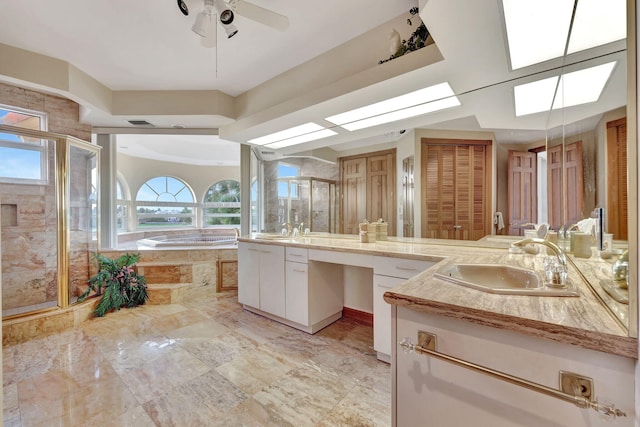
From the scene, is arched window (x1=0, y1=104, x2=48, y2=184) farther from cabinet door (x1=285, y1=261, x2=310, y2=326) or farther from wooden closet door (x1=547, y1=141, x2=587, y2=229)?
wooden closet door (x1=547, y1=141, x2=587, y2=229)

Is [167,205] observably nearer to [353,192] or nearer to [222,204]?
[222,204]

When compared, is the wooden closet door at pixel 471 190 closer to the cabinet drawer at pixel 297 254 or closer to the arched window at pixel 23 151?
the cabinet drawer at pixel 297 254

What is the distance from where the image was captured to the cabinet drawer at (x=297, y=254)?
251 cm

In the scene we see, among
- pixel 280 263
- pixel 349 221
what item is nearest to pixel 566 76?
pixel 349 221

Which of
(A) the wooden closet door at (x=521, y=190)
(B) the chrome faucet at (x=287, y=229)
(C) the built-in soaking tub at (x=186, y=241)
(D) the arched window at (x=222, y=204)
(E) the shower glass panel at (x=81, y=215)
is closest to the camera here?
(A) the wooden closet door at (x=521, y=190)

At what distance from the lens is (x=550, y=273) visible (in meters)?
1.07

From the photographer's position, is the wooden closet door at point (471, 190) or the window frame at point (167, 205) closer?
the wooden closet door at point (471, 190)

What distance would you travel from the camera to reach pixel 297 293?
8.41 feet

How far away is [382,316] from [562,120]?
5.36 ft

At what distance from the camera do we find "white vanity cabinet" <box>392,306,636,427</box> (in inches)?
26.8

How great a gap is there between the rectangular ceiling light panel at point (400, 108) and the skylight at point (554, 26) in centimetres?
46

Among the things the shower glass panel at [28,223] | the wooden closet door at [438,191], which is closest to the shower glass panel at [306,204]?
the wooden closet door at [438,191]

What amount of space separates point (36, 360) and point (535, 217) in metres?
3.92

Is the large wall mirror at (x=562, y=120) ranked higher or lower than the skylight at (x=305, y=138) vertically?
lower
